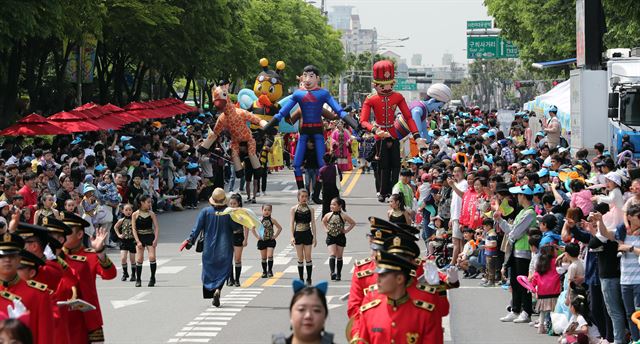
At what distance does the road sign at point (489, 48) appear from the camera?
86.5 m

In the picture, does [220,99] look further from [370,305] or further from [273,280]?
[370,305]

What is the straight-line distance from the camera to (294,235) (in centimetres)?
2169

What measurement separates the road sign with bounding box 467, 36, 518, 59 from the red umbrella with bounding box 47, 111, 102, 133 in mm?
54832

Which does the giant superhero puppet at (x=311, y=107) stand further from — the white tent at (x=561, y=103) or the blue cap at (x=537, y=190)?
the white tent at (x=561, y=103)

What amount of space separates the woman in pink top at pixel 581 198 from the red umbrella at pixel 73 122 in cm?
1625

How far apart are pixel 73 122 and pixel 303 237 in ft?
42.5

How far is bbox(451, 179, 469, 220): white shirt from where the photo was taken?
23.0 meters

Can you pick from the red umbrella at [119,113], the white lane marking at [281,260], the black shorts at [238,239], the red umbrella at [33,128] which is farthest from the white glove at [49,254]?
the red umbrella at [119,113]

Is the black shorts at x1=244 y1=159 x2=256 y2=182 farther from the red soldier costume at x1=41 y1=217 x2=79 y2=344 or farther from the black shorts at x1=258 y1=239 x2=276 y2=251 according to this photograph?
the red soldier costume at x1=41 y1=217 x2=79 y2=344

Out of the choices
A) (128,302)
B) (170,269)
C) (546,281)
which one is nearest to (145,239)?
(128,302)

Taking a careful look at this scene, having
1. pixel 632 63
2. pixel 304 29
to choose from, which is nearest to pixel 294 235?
pixel 632 63

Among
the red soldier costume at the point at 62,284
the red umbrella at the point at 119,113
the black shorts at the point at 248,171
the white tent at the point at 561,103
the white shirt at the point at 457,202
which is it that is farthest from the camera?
the white tent at the point at 561,103

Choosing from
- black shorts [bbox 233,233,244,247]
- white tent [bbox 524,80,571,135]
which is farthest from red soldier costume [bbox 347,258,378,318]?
white tent [bbox 524,80,571,135]

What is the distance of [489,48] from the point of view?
285 feet
